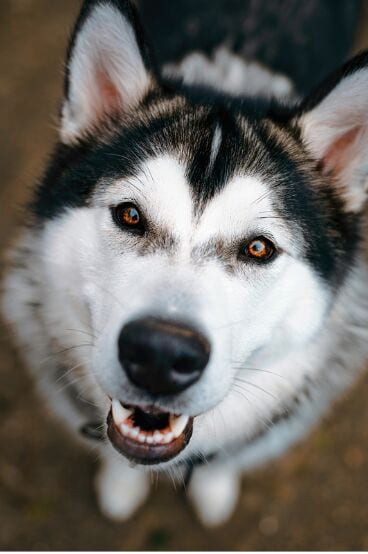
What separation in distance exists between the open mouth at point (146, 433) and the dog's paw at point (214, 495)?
1.40 m

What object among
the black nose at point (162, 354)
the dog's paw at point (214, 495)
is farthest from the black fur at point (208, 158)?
the dog's paw at point (214, 495)

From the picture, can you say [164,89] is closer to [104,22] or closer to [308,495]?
[104,22]

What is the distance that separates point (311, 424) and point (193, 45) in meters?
2.37

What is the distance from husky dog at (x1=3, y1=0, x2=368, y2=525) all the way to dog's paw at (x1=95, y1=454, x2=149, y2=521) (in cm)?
70

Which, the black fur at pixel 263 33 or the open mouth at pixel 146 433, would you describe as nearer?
the open mouth at pixel 146 433

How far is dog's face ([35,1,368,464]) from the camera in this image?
5.84ft

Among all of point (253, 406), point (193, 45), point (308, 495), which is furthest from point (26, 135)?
point (308, 495)

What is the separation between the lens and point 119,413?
202 centimetres

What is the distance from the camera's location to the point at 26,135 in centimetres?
471

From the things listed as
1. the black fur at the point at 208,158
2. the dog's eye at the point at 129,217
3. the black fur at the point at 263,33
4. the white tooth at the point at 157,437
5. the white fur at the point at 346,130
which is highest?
the black fur at the point at 263,33

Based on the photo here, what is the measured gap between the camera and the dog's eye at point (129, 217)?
2029 millimetres

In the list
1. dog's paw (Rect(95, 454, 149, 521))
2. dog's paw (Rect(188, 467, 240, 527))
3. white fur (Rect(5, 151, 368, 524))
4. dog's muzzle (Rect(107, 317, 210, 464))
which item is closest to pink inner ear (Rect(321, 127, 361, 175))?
white fur (Rect(5, 151, 368, 524))

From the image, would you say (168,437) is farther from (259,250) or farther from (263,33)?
(263,33)

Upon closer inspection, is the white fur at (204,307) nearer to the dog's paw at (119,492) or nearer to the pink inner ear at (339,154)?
the pink inner ear at (339,154)
